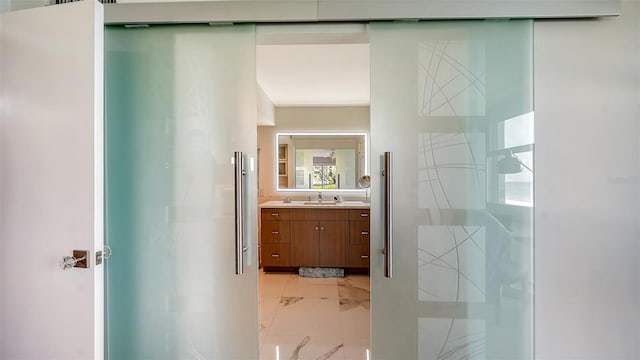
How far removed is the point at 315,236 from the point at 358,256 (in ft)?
2.05

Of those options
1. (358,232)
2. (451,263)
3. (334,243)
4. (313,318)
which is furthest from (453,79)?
(334,243)

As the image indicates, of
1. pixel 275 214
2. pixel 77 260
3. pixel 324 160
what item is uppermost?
pixel 324 160

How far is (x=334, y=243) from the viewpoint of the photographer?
3.68m

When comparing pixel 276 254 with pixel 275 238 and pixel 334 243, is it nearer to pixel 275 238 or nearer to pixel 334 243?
pixel 275 238

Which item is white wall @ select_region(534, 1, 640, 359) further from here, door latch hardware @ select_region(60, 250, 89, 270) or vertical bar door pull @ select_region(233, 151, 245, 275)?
door latch hardware @ select_region(60, 250, 89, 270)

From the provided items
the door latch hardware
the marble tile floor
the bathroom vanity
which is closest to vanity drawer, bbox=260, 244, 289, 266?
the bathroom vanity

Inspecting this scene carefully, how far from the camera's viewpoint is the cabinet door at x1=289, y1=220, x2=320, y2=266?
370cm

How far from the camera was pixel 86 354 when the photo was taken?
124cm

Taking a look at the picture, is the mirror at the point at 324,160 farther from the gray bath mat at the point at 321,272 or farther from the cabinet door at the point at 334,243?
the gray bath mat at the point at 321,272

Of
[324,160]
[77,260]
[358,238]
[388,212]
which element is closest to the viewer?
[77,260]

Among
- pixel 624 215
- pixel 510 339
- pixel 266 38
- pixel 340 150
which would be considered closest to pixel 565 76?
pixel 624 215

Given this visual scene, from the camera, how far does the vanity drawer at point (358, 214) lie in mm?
3666

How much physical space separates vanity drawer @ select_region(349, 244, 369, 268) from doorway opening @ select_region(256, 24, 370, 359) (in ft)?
0.04

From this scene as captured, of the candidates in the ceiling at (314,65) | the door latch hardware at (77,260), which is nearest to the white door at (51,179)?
the door latch hardware at (77,260)
